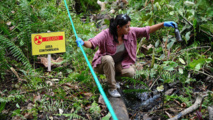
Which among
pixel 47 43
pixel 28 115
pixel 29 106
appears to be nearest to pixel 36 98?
pixel 29 106

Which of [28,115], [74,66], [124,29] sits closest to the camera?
[28,115]

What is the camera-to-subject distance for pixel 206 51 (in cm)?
376

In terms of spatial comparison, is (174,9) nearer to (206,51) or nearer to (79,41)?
(206,51)

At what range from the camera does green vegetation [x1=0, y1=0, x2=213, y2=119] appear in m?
2.67

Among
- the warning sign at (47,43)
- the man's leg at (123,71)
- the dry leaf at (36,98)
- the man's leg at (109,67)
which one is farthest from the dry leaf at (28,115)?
the man's leg at (123,71)

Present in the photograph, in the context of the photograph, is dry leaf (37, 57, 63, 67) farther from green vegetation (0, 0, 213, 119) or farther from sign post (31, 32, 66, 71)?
sign post (31, 32, 66, 71)

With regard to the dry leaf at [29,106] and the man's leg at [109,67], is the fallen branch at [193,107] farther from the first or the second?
the dry leaf at [29,106]

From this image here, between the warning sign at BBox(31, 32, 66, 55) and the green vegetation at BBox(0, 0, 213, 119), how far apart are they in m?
0.28

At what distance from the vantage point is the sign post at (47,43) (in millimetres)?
3006

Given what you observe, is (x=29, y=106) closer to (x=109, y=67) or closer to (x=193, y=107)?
(x=109, y=67)

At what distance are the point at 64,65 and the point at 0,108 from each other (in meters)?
1.53

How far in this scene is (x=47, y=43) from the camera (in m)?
3.09

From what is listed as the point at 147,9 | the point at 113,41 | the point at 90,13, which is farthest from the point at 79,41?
the point at 90,13

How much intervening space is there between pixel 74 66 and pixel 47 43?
0.74 metres
